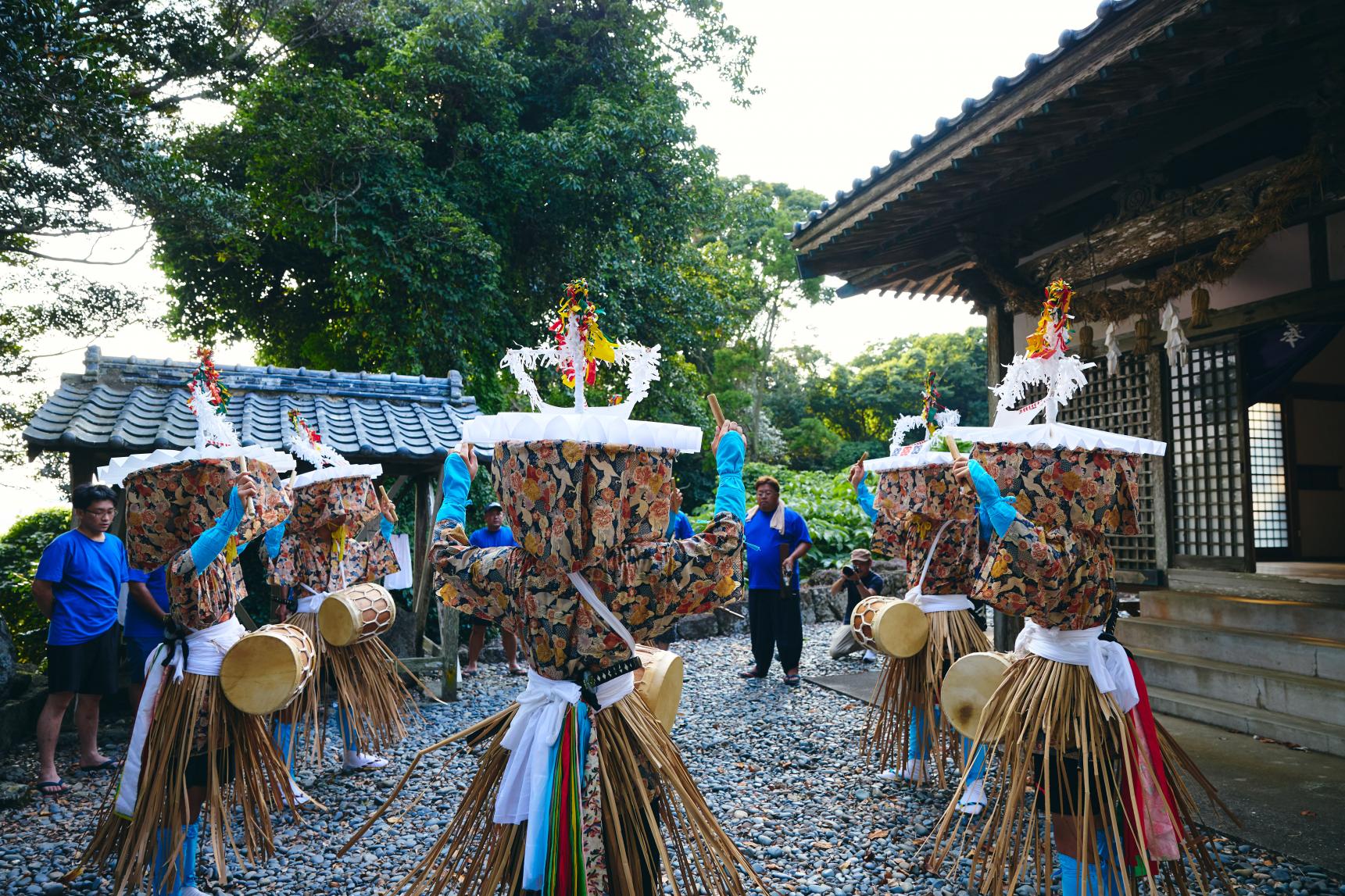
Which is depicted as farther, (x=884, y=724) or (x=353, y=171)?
(x=353, y=171)

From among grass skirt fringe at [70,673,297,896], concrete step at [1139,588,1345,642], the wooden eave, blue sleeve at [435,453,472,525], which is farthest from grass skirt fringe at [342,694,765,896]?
concrete step at [1139,588,1345,642]

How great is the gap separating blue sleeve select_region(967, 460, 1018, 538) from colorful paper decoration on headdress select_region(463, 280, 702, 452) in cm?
98

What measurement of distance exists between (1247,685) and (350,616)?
493 centimetres

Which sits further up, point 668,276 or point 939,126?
point 668,276

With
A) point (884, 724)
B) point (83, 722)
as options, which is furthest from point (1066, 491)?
point (83, 722)

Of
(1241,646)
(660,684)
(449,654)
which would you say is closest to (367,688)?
(449,654)

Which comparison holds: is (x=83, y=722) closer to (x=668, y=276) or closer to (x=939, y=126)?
(x=939, y=126)

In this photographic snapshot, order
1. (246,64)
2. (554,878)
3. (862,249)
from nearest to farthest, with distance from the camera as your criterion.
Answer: (554,878)
(862,249)
(246,64)

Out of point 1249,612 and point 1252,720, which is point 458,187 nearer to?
point 1249,612

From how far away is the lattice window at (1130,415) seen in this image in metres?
5.52

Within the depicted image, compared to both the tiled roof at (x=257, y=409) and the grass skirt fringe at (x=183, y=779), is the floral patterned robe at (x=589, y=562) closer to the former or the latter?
the grass skirt fringe at (x=183, y=779)

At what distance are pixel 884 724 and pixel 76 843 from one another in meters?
3.77

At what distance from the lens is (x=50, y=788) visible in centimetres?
402

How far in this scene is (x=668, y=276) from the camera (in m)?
11.9
